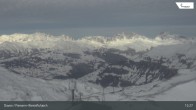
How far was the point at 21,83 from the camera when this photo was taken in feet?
289
